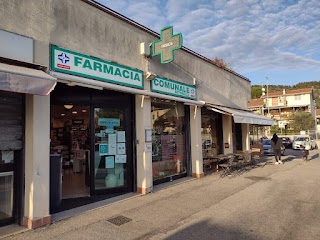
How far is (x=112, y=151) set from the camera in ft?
26.4

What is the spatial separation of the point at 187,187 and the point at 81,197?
3.40 metres

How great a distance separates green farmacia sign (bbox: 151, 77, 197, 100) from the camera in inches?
347

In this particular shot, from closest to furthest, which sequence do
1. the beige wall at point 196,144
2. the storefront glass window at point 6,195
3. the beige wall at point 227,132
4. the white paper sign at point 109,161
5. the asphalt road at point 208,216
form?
the asphalt road at point 208,216, the storefront glass window at point 6,195, the white paper sign at point 109,161, the beige wall at point 196,144, the beige wall at point 227,132

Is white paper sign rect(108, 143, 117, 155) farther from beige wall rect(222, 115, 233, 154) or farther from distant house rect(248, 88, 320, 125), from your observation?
distant house rect(248, 88, 320, 125)

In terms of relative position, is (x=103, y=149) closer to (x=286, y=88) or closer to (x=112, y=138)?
(x=112, y=138)

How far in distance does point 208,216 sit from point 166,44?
16.9 feet

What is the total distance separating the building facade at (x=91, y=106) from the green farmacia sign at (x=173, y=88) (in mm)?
37

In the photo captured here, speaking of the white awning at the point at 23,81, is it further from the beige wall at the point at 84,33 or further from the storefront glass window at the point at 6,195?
the storefront glass window at the point at 6,195

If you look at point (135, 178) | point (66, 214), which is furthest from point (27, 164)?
point (135, 178)

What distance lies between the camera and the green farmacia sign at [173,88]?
8821mm

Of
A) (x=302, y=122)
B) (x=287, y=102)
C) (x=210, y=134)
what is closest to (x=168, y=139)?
(x=210, y=134)

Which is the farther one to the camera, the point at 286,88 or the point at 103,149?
the point at 286,88

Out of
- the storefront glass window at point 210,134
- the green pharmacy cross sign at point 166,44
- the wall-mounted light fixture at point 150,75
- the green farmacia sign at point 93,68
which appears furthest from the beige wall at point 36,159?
the storefront glass window at point 210,134

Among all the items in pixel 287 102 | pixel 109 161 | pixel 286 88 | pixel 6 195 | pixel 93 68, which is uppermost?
pixel 286 88
